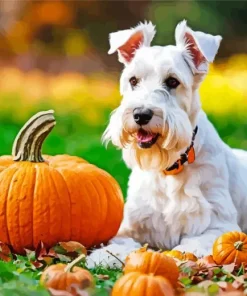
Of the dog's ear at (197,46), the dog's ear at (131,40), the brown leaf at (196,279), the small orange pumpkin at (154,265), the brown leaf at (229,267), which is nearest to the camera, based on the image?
the small orange pumpkin at (154,265)

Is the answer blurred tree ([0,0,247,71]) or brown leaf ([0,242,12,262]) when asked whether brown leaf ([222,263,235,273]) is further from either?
blurred tree ([0,0,247,71])

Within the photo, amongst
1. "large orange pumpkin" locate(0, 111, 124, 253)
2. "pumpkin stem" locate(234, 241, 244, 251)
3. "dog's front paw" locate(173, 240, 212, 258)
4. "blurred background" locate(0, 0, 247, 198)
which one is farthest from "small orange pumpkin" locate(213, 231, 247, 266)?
"blurred background" locate(0, 0, 247, 198)

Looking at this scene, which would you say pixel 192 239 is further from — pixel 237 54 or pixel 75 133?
pixel 237 54

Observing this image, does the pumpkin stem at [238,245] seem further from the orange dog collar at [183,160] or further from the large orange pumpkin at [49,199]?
the large orange pumpkin at [49,199]

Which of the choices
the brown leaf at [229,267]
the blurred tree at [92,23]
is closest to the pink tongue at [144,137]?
the brown leaf at [229,267]

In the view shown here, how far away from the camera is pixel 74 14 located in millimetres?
10070

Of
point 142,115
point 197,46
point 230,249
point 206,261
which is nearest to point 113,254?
point 206,261

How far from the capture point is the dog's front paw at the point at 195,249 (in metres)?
4.25

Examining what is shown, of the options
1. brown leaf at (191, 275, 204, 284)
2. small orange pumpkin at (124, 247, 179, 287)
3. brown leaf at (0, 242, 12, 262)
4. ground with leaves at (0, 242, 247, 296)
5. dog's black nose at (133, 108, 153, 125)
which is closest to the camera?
ground with leaves at (0, 242, 247, 296)

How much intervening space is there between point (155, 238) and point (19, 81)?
5290 millimetres

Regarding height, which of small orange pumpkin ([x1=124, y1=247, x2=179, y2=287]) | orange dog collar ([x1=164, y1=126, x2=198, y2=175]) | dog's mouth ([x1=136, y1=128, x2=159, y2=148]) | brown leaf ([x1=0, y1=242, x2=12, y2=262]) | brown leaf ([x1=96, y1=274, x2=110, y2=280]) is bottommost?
brown leaf ([x1=0, y1=242, x2=12, y2=262])

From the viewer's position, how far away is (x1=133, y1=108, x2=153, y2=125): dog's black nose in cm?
401

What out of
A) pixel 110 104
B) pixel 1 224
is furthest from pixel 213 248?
pixel 110 104

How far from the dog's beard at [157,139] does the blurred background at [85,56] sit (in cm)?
382
